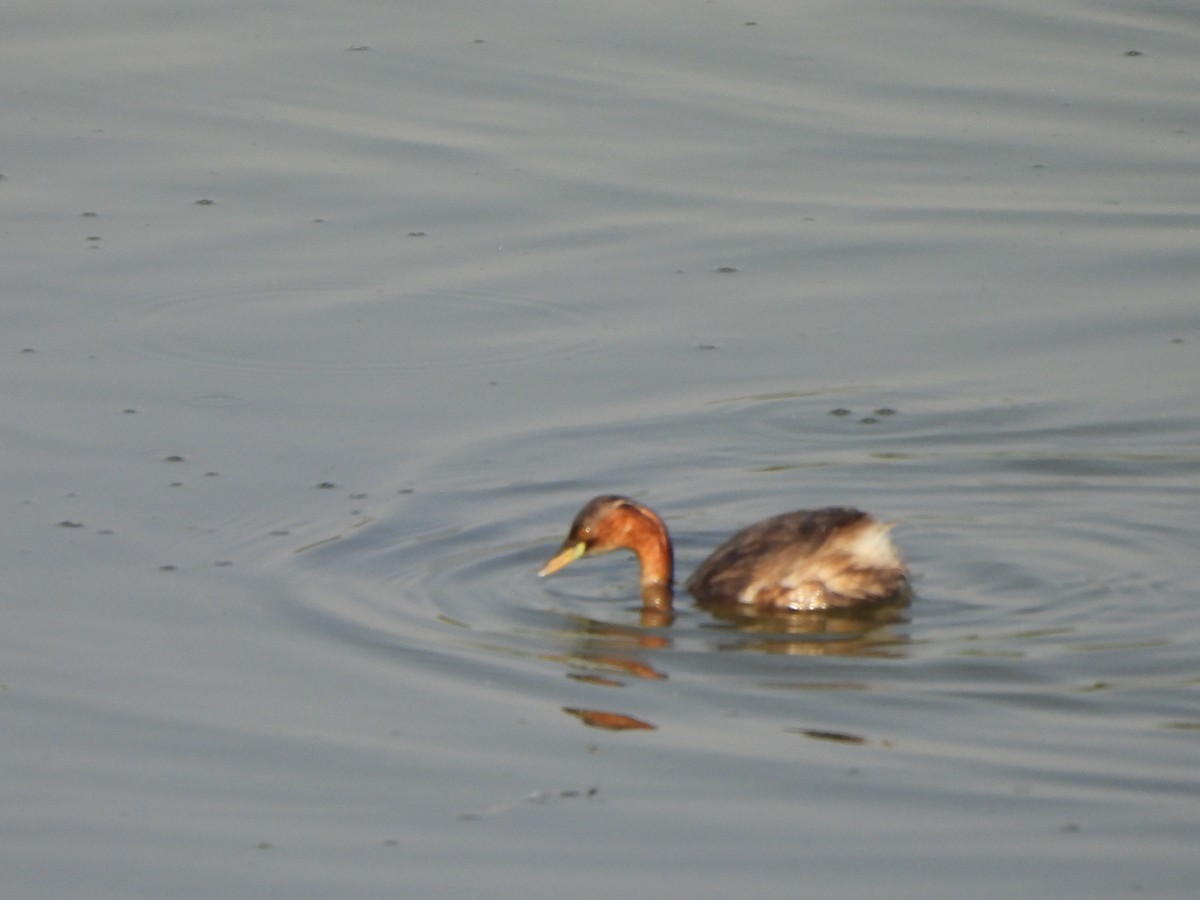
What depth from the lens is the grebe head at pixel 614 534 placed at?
27.1 feet

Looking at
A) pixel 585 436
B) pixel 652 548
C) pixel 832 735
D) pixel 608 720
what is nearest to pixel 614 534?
A: pixel 652 548

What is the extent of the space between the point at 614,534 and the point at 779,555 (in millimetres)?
620

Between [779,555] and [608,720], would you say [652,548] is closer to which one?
[779,555]

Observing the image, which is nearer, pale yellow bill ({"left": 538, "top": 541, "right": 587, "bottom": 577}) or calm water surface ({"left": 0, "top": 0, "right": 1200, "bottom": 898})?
calm water surface ({"left": 0, "top": 0, "right": 1200, "bottom": 898})

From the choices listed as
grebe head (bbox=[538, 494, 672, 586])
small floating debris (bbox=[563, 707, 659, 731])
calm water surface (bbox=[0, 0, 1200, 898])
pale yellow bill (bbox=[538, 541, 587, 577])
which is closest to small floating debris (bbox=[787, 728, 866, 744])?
calm water surface (bbox=[0, 0, 1200, 898])

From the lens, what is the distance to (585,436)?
9469 mm

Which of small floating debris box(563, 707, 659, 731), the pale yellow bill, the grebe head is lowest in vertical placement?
small floating debris box(563, 707, 659, 731)

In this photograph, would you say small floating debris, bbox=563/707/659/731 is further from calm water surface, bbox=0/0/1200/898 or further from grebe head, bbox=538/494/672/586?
grebe head, bbox=538/494/672/586

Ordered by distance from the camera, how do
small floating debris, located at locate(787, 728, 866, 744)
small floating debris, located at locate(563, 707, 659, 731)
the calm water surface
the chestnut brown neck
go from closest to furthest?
the calm water surface, small floating debris, located at locate(787, 728, 866, 744), small floating debris, located at locate(563, 707, 659, 731), the chestnut brown neck

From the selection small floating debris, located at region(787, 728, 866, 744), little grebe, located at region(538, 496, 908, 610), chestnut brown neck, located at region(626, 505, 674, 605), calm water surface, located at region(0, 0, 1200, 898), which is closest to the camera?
calm water surface, located at region(0, 0, 1200, 898)

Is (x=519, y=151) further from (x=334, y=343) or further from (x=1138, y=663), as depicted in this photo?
(x=1138, y=663)

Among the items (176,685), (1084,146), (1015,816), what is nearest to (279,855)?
(176,685)

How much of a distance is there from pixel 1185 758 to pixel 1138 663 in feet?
2.97

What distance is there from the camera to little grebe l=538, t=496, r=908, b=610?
8164 millimetres
